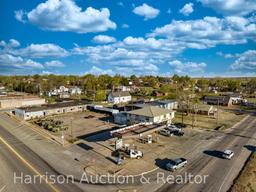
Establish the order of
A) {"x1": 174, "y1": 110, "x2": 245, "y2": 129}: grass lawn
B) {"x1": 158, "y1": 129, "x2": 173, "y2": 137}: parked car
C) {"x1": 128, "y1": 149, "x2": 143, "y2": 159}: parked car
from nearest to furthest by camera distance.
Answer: {"x1": 128, "y1": 149, "x2": 143, "y2": 159}: parked car < {"x1": 158, "y1": 129, "x2": 173, "y2": 137}: parked car < {"x1": 174, "y1": 110, "x2": 245, "y2": 129}: grass lawn

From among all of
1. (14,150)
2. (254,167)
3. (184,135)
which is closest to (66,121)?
(14,150)

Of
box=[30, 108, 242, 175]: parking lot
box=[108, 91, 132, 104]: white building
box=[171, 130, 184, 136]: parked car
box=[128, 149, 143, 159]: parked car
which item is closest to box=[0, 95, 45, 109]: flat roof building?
box=[108, 91, 132, 104]: white building

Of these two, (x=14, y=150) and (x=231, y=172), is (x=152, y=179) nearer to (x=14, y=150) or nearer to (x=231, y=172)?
(x=231, y=172)

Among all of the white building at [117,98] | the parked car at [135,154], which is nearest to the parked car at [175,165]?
the parked car at [135,154]

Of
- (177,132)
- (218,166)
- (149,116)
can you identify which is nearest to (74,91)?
(149,116)

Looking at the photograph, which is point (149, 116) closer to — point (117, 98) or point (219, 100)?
point (117, 98)

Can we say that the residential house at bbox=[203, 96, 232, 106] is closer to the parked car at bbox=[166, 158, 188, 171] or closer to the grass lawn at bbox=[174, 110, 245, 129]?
the grass lawn at bbox=[174, 110, 245, 129]
